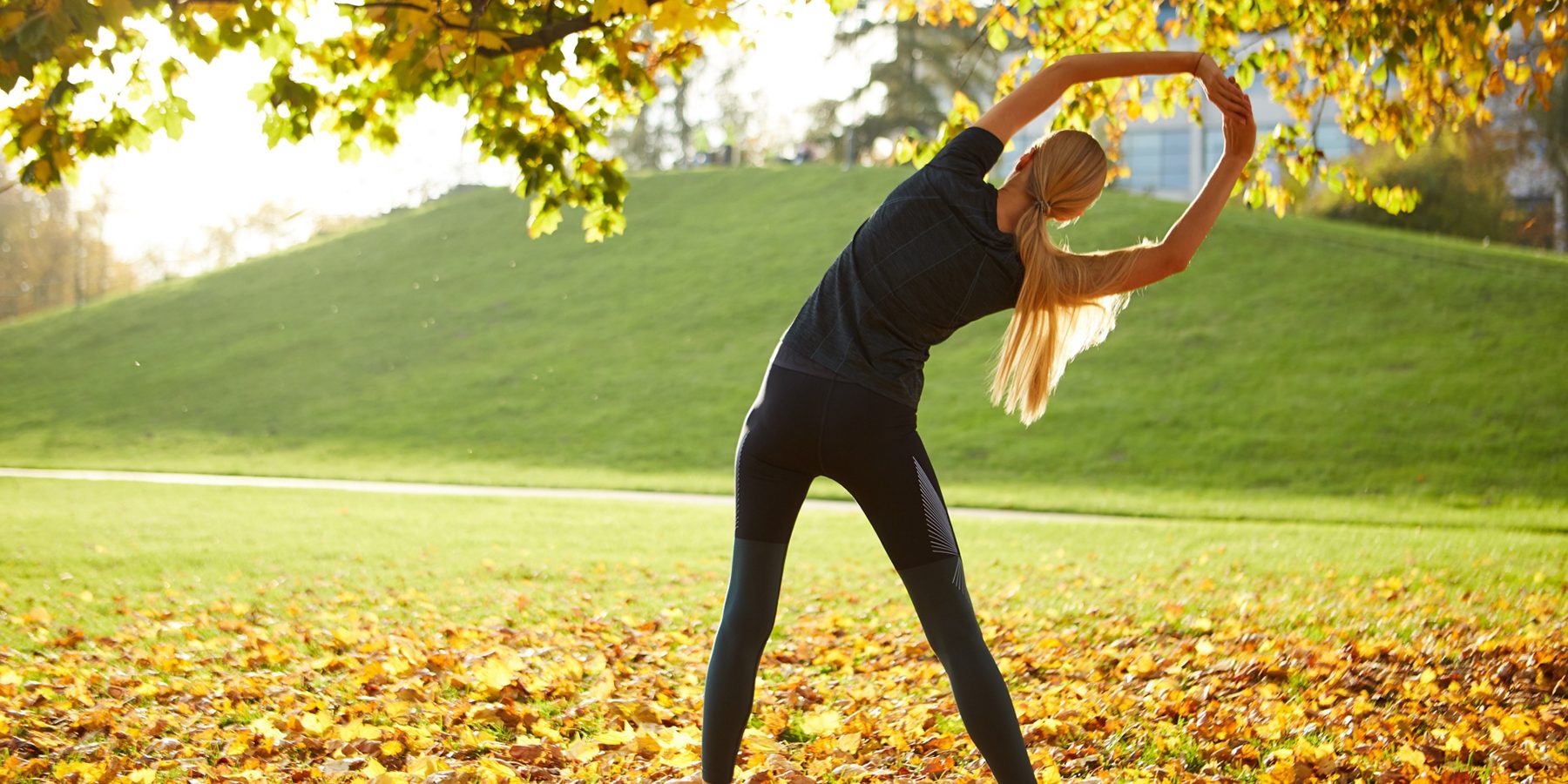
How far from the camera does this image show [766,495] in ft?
9.72

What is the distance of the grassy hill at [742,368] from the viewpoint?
18.7 meters

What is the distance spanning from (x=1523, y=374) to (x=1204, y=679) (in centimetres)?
1949

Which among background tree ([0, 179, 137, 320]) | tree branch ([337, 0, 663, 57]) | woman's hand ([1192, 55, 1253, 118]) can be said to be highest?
background tree ([0, 179, 137, 320])

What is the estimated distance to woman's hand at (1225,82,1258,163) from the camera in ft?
10.2

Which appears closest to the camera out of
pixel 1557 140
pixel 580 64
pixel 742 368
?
pixel 580 64

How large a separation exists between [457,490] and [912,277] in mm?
15715

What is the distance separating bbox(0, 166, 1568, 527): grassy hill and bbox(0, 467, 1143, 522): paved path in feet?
3.31

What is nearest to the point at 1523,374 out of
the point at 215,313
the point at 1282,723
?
the point at 1282,723

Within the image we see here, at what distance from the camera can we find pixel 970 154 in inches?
112

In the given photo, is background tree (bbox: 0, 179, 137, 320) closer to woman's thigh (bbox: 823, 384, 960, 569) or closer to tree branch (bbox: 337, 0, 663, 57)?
tree branch (bbox: 337, 0, 663, 57)

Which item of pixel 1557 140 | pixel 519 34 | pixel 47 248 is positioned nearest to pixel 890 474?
pixel 519 34

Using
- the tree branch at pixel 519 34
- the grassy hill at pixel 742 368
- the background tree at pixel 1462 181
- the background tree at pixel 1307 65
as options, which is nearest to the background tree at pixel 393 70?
the tree branch at pixel 519 34

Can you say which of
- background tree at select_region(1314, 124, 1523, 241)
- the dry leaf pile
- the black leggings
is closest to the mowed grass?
the dry leaf pile

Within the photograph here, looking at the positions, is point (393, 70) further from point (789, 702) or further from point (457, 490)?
point (457, 490)
